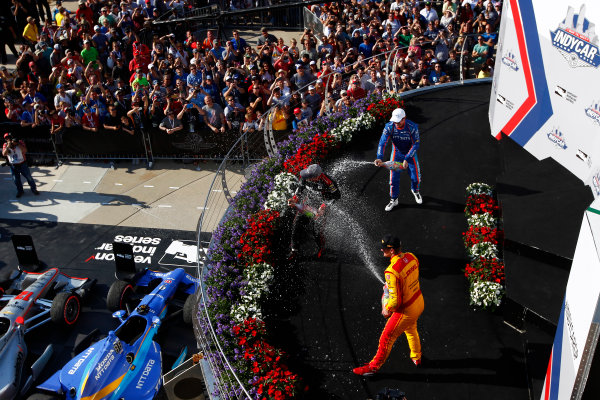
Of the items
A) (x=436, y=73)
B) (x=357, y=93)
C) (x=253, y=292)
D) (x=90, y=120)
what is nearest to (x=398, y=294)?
(x=253, y=292)

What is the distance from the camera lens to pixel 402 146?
10.7m

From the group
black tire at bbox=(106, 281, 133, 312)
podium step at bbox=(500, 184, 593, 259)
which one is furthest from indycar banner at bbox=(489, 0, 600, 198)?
black tire at bbox=(106, 281, 133, 312)

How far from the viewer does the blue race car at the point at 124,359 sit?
9.58 metres

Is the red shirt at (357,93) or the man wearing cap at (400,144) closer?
the man wearing cap at (400,144)

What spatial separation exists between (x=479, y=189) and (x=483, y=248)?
1.67 metres

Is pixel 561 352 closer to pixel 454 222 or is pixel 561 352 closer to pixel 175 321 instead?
pixel 454 222

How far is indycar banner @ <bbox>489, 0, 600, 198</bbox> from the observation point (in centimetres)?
964

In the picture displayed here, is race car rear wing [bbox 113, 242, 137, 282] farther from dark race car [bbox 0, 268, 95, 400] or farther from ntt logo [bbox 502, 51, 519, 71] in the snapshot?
ntt logo [bbox 502, 51, 519, 71]

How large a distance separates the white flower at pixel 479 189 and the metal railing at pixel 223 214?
4054 millimetres

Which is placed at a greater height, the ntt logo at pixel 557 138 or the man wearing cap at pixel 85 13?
the man wearing cap at pixel 85 13

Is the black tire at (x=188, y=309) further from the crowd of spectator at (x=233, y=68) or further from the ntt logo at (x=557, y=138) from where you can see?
the ntt logo at (x=557, y=138)

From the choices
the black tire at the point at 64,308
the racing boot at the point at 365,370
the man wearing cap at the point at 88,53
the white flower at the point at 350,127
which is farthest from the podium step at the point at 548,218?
the man wearing cap at the point at 88,53

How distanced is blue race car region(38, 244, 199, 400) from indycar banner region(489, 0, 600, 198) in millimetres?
7049

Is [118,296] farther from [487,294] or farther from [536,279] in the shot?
[536,279]
